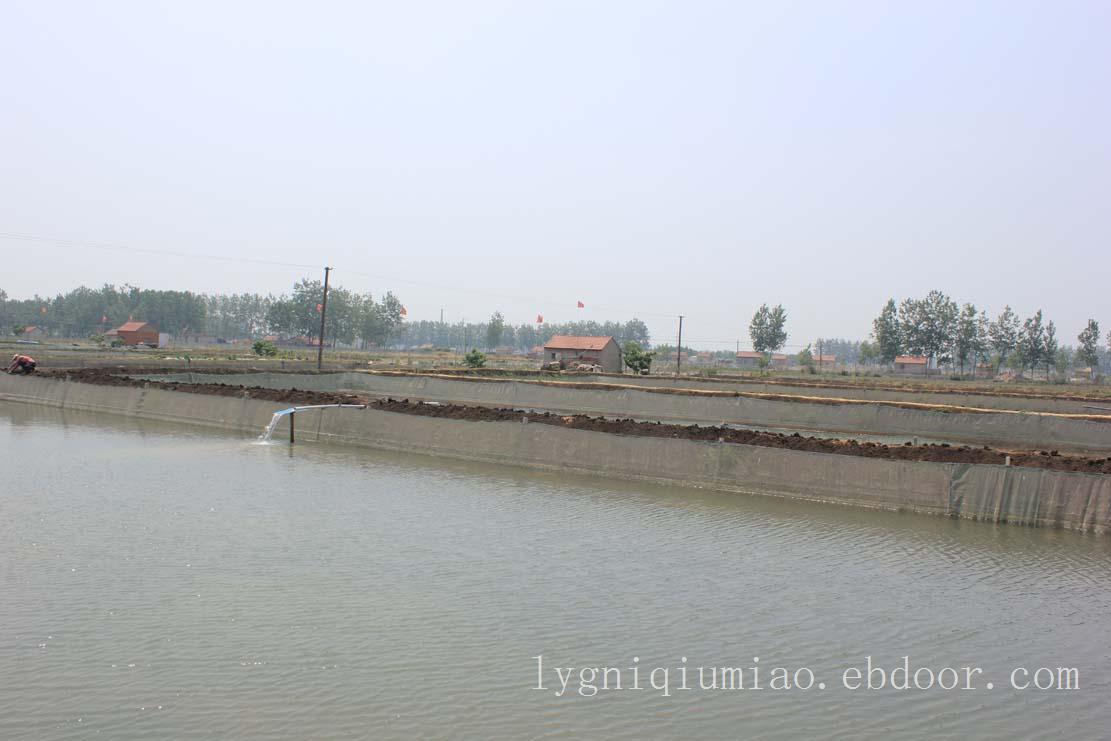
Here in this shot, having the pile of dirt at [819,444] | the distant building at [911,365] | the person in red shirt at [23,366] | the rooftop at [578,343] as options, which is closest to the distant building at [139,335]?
the rooftop at [578,343]

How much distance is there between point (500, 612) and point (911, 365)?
153 metres

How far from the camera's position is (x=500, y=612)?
11008 millimetres

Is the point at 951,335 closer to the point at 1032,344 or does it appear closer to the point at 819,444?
the point at 1032,344

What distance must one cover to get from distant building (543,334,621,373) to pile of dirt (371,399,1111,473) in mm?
68807

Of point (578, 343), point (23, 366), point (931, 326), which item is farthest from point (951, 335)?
point (23, 366)

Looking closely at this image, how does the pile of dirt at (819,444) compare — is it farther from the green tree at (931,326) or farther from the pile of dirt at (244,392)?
the green tree at (931,326)

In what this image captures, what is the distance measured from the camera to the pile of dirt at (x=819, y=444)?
21734 mm

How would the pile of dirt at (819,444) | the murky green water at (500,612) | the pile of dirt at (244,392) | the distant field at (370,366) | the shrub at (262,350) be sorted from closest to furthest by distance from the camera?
1. the murky green water at (500,612)
2. the pile of dirt at (819,444)
3. the pile of dirt at (244,392)
4. the distant field at (370,366)
5. the shrub at (262,350)

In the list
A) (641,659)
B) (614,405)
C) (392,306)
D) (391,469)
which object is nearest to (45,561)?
(641,659)

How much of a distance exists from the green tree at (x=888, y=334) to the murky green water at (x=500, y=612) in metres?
135

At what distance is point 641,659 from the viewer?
9.70 meters

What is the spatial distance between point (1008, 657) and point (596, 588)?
5.27 meters

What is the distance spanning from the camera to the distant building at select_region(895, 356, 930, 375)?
148488 millimetres

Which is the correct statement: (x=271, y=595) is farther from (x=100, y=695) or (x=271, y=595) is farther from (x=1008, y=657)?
(x=1008, y=657)
